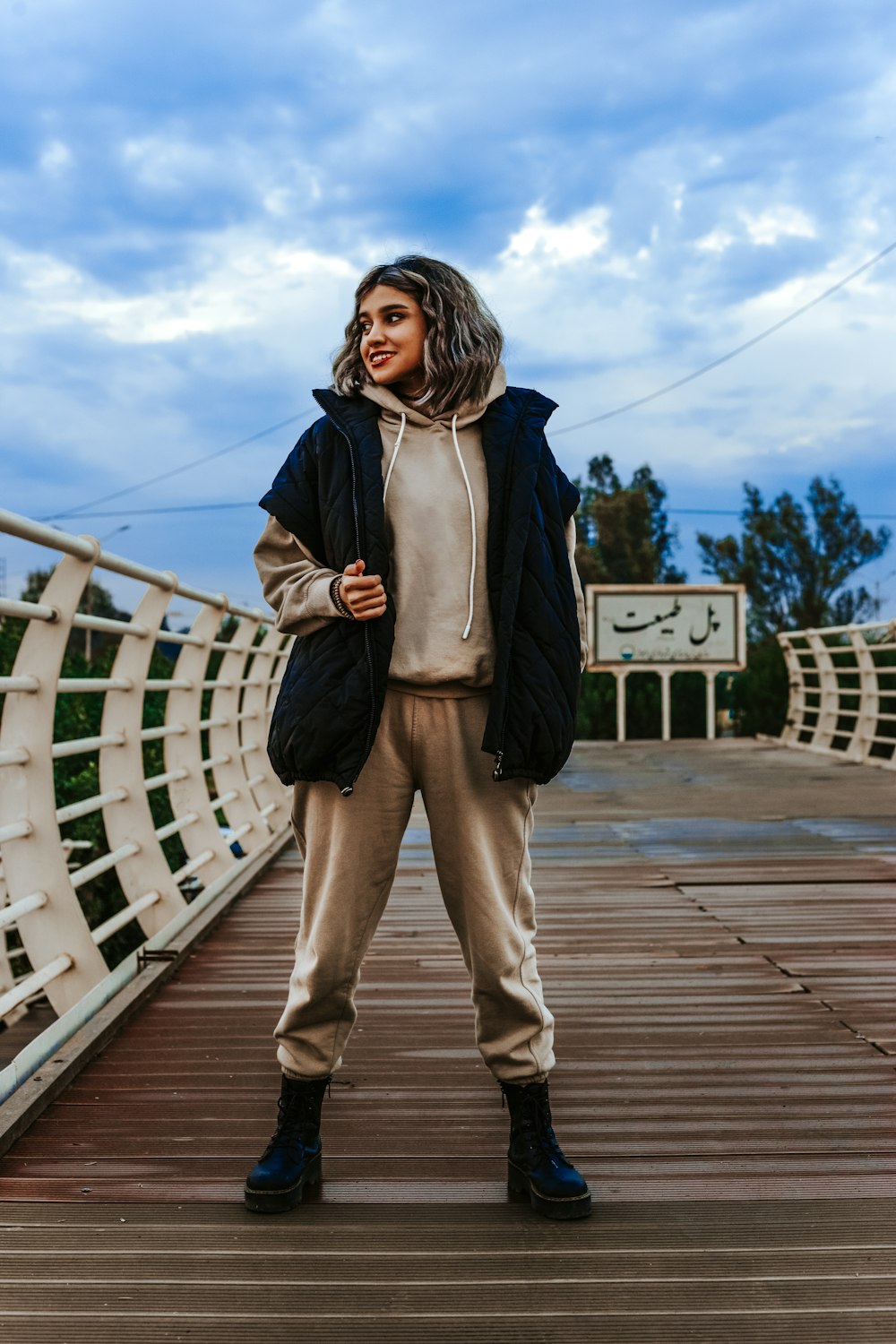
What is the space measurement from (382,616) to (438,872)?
476 mm

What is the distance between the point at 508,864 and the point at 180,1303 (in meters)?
0.86

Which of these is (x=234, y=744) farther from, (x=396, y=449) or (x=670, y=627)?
(x=670, y=627)

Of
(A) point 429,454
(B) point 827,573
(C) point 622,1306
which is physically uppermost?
(B) point 827,573

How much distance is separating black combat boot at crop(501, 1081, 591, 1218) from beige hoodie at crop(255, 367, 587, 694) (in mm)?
746

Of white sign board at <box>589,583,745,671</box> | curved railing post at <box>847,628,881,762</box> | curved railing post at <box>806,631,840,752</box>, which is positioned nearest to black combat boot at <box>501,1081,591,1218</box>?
curved railing post at <box>847,628,881,762</box>

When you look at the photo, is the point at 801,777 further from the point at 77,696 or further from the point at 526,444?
the point at 526,444

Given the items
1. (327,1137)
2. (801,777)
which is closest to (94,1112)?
(327,1137)

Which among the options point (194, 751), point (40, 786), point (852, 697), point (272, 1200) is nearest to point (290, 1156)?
point (272, 1200)

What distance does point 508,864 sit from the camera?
2.23 meters

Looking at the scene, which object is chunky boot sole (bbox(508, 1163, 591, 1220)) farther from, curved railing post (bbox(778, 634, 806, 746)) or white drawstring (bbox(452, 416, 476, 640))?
curved railing post (bbox(778, 634, 806, 746))

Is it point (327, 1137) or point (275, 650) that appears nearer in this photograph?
point (327, 1137)

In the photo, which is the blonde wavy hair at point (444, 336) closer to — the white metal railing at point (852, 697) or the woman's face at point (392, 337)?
the woman's face at point (392, 337)

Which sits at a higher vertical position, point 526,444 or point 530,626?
point 526,444

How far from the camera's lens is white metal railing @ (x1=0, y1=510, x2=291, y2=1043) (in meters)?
3.11
